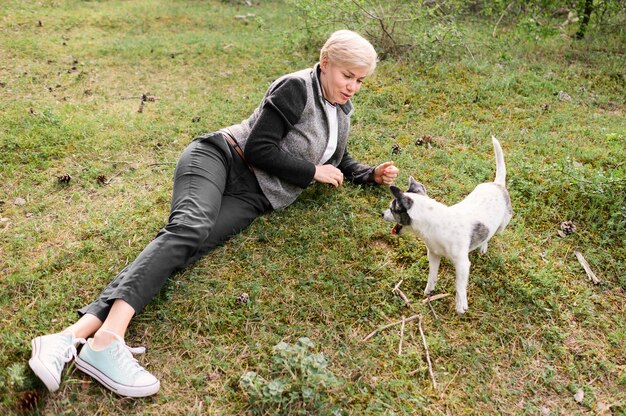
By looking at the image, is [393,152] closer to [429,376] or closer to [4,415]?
[429,376]

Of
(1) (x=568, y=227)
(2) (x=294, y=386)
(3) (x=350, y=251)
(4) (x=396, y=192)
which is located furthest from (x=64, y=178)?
(1) (x=568, y=227)

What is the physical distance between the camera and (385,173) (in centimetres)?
380

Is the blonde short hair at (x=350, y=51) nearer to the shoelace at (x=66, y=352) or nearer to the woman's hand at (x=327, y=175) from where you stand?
the woman's hand at (x=327, y=175)

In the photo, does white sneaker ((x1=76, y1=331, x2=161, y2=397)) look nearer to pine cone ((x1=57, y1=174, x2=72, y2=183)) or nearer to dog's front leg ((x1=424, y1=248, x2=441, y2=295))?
dog's front leg ((x1=424, y1=248, x2=441, y2=295))

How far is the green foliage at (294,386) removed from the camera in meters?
2.30

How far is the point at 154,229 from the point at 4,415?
64.1 inches

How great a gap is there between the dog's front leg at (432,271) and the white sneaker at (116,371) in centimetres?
178

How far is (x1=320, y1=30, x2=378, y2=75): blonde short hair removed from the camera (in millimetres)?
3059

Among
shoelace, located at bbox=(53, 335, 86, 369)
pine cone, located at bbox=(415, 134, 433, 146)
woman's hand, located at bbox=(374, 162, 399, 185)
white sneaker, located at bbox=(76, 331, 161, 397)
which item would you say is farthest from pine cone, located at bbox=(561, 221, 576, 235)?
shoelace, located at bbox=(53, 335, 86, 369)

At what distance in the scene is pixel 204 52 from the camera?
7.61 metres

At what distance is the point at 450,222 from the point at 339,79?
1296 mm

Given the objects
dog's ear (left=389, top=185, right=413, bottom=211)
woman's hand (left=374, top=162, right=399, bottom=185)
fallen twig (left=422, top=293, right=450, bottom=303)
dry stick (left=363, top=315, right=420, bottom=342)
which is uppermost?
dog's ear (left=389, top=185, right=413, bottom=211)

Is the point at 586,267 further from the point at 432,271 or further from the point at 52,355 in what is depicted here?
the point at 52,355

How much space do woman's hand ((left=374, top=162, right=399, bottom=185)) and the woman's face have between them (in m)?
0.73
